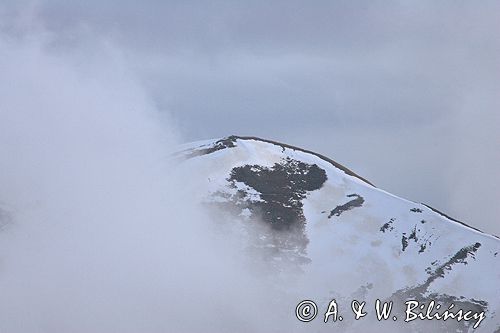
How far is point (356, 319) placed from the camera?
7844 inches

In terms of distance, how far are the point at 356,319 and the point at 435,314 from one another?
1465cm

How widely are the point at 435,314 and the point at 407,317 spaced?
27.1 ft

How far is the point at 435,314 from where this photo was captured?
7805 inches

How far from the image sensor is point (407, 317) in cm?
19262

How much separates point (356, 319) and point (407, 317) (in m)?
10.9
